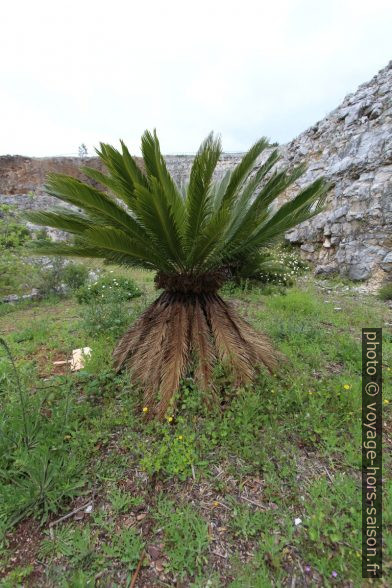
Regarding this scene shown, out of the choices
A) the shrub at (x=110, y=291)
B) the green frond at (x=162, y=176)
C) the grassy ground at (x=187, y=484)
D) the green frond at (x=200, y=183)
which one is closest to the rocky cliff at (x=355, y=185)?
the shrub at (x=110, y=291)

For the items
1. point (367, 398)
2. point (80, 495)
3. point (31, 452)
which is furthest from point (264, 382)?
point (31, 452)

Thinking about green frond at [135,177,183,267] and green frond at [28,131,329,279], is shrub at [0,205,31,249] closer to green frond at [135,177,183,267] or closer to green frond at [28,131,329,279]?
green frond at [28,131,329,279]

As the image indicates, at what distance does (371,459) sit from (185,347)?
141 centimetres

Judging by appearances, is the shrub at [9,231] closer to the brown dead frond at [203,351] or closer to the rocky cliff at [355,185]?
the rocky cliff at [355,185]

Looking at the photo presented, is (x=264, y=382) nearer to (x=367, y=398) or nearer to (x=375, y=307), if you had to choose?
(x=367, y=398)

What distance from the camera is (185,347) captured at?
6.98 feet

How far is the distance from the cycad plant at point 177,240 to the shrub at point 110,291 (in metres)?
2.91

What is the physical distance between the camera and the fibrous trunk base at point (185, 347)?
2.03 metres

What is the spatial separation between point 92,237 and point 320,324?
10.9ft

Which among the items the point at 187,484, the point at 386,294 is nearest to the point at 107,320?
the point at 187,484

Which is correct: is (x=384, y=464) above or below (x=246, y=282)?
below

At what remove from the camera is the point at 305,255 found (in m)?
8.71

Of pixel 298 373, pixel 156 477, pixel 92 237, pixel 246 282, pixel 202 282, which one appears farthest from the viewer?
pixel 246 282

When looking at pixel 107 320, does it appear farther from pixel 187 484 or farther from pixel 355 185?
pixel 355 185
